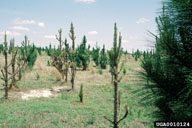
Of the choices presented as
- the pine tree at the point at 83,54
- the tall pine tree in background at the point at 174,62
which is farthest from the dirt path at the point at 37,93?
the pine tree at the point at 83,54

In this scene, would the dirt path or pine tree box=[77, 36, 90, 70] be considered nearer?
the dirt path

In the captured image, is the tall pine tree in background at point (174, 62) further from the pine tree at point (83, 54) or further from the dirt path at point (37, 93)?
the pine tree at point (83, 54)

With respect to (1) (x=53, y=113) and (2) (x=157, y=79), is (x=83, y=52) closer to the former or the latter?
(1) (x=53, y=113)

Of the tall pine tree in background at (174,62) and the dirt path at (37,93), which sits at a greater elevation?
the tall pine tree in background at (174,62)

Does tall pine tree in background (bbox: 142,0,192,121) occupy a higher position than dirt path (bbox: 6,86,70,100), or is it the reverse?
tall pine tree in background (bbox: 142,0,192,121)

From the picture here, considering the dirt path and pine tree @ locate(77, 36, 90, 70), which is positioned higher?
pine tree @ locate(77, 36, 90, 70)

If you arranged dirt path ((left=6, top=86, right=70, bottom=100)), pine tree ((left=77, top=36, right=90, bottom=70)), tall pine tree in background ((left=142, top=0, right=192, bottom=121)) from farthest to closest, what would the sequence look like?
pine tree ((left=77, top=36, right=90, bottom=70))
dirt path ((left=6, top=86, right=70, bottom=100))
tall pine tree in background ((left=142, top=0, right=192, bottom=121))

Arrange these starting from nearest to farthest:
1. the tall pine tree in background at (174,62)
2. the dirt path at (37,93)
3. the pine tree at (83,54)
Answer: the tall pine tree in background at (174,62) → the dirt path at (37,93) → the pine tree at (83,54)

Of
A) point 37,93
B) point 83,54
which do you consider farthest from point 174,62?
point 83,54

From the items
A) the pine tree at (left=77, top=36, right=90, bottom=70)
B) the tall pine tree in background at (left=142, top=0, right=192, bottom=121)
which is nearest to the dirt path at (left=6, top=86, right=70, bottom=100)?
the tall pine tree in background at (left=142, top=0, right=192, bottom=121)

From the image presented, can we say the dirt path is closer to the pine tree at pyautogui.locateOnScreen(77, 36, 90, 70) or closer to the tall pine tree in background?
the tall pine tree in background

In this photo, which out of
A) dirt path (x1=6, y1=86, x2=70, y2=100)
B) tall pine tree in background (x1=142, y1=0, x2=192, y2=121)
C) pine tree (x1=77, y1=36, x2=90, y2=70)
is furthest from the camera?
pine tree (x1=77, y1=36, x2=90, y2=70)

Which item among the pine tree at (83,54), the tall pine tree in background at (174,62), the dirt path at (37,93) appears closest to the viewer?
the tall pine tree in background at (174,62)

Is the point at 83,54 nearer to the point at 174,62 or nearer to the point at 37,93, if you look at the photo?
the point at 37,93
